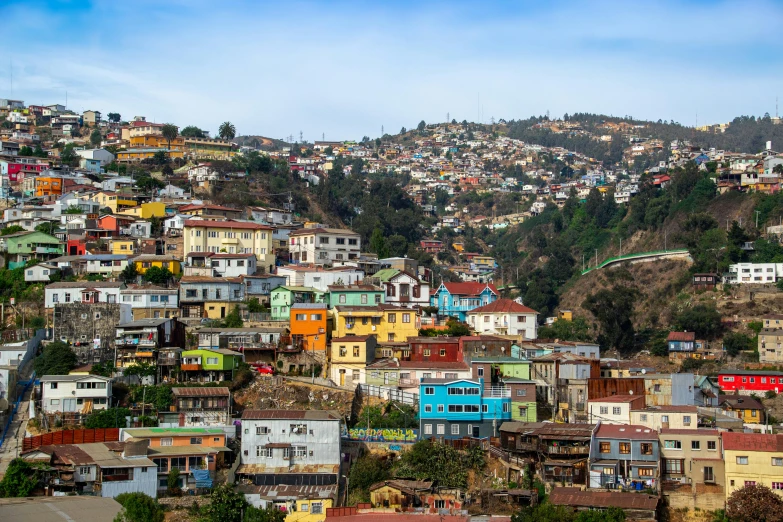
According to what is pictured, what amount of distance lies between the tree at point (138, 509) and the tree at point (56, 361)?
24.0 ft

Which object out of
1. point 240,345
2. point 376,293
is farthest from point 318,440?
point 376,293

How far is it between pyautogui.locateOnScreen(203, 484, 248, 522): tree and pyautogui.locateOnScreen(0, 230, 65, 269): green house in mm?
22621

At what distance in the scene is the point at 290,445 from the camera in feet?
97.0

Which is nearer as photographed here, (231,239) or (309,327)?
(309,327)

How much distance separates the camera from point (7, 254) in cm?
4575

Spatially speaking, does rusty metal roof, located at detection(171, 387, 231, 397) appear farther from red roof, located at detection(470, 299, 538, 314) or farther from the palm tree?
the palm tree

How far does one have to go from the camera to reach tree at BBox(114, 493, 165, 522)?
84.7 feet

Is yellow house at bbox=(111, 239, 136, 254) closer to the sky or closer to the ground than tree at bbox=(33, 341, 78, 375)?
closer to the sky

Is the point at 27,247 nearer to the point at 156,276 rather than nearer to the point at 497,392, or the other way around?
the point at 156,276

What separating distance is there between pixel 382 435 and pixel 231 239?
58.0ft

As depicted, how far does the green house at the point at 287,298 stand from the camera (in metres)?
39.2

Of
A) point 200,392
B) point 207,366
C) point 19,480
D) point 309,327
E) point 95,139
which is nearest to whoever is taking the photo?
point 19,480

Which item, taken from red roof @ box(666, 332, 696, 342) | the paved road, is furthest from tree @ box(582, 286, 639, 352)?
the paved road

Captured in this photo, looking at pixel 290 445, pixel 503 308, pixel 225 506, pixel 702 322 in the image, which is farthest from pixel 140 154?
pixel 225 506
